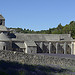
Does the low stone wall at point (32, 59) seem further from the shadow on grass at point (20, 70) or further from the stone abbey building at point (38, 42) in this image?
the stone abbey building at point (38, 42)

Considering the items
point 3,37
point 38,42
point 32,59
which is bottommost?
point 38,42

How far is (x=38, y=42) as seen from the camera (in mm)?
66500

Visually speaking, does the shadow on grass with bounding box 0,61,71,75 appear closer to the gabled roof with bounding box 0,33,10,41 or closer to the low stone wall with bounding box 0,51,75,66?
the low stone wall with bounding box 0,51,75,66

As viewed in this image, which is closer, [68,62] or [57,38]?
[68,62]

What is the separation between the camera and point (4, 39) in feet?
189

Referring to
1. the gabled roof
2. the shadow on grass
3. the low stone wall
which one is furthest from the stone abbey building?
the shadow on grass

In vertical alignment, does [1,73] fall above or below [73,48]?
above

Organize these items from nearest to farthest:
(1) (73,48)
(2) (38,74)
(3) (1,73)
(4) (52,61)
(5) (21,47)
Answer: (3) (1,73), (2) (38,74), (4) (52,61), (5) (21,47), (1) (73,48)

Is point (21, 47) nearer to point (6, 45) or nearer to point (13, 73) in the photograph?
point (6, 45)

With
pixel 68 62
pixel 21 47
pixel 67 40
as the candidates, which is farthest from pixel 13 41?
pixel 68 62

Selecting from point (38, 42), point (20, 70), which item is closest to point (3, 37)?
point (38, 42)

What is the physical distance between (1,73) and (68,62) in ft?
40.4

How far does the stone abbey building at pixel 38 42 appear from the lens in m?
62.3

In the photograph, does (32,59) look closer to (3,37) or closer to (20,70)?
(20,70)
